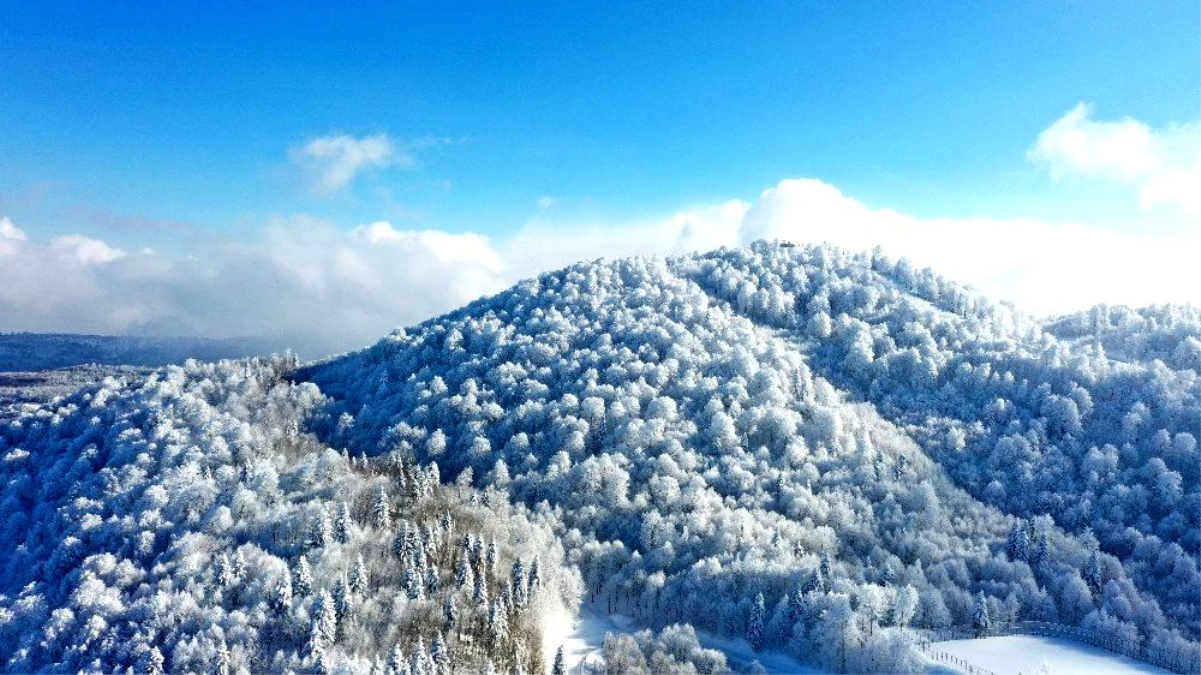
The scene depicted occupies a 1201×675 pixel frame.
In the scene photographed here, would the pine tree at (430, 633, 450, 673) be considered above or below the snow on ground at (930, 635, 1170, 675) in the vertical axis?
below

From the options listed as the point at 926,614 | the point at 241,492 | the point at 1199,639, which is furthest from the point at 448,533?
the point at 1199,639

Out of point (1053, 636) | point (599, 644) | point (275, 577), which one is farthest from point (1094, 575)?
point (275, 577)

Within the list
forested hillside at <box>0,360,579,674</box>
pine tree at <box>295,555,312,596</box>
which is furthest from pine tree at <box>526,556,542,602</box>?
pine tree at <box>295,555,312,596</box>

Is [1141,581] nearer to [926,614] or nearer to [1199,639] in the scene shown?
[1199,639]

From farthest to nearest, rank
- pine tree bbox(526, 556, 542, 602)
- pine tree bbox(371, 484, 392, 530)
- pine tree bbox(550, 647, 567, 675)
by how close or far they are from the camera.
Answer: pine tree bbox(371, 484, 392, 530) < pine tree bbox(526, 556, 542, 602) < pine tree bbox(550, 647, 567, 675)

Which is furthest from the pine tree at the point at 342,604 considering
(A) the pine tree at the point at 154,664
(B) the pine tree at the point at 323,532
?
(A) the pine tree at the point at 154,664

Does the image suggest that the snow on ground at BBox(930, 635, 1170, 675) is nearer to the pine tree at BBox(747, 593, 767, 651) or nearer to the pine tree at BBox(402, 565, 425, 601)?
the pine tree at BBox(747, 593, 767, 651)

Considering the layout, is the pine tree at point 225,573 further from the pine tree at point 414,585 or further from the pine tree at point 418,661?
the pine tree at point 418,661
